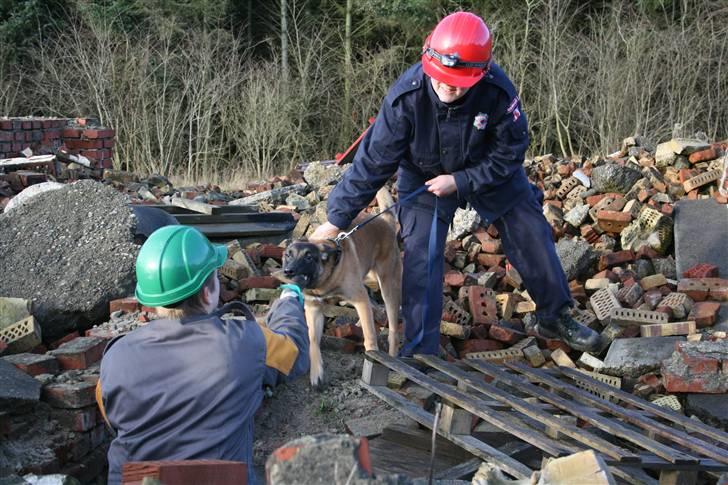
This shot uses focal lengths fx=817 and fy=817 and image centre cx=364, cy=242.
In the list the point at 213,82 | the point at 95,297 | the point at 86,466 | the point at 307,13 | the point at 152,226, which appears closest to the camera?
the point at 86,466

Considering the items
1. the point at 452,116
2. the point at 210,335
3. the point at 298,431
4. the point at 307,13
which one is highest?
the point at 307,13

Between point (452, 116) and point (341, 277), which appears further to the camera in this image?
point (341, 277)

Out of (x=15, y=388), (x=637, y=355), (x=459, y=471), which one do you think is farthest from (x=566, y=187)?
(x=15, y=388)

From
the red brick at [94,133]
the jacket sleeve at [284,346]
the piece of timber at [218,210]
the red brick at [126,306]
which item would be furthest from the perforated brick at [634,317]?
the red brick at [94,133]

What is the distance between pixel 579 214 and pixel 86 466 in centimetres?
589

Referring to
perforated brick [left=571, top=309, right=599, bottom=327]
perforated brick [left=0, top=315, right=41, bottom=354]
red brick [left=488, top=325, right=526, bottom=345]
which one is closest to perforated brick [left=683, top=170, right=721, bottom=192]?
perforated brick [left=571, top=309, right=599, bottom=327]

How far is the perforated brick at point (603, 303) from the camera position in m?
6.47

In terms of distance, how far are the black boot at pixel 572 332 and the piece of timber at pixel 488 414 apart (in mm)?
1185

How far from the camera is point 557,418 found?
391cm

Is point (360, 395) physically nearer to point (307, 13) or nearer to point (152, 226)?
point (152, 226)

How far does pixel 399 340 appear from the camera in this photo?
18.9 ft

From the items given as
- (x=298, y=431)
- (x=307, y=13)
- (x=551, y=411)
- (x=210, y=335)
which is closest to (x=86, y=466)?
(x=298, y=431)

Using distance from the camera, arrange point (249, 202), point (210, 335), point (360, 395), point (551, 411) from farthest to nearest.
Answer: point (249, 202) < point (360, 395) < point (551, 411) < point (210, 335)

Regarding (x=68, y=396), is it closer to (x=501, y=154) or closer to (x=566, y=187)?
(x=501, y=154)
